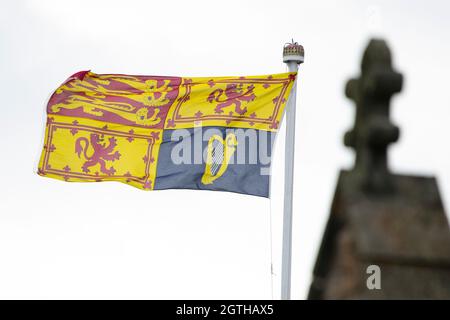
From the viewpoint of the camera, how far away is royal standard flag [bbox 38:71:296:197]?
18.0 m

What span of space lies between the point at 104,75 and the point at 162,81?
34.0 inches

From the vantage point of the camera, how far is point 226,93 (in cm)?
1852

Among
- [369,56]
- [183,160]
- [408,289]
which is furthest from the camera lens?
[183,160]

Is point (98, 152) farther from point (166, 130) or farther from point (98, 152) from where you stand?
point (166, 130)

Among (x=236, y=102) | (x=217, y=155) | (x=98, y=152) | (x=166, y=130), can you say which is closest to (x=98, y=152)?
(x=98, y=152)

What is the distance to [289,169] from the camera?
17.4 meters

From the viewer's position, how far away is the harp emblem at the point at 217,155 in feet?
58.5

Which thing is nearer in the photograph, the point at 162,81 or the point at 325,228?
the point at 325,228

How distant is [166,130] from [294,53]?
2251mm

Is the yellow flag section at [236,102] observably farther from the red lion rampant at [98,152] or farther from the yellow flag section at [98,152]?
the red lion rampant at [98,152]

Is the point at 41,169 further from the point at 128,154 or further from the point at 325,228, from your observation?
the point at 325,228

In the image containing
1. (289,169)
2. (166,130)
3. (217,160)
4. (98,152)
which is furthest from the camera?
(166,130)

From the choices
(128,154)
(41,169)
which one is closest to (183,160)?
(128,154)

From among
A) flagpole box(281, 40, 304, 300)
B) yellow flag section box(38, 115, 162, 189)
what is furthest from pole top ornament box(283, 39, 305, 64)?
yellow flag section box(38, 115, 162, 189)
